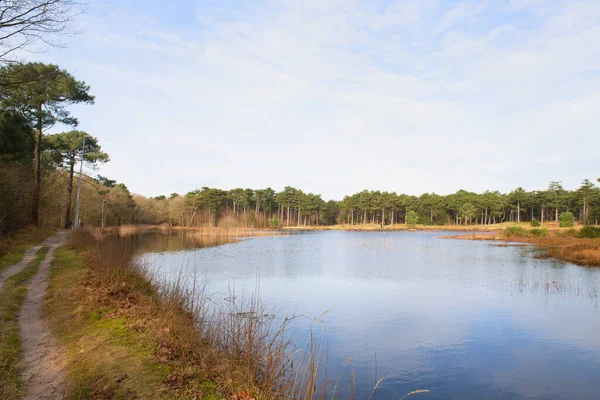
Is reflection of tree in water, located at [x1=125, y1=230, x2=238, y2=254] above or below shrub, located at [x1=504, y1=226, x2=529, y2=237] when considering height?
below

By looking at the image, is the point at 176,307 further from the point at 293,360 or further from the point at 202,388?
the point at 202,388

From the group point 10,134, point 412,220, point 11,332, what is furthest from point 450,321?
point 412,220

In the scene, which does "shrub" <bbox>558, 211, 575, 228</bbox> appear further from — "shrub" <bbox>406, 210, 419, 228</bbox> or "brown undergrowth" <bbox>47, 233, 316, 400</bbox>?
"brown undergrowth" <bbox>47, 233, 316, 400</bbox>

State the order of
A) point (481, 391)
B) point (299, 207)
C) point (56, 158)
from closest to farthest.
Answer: point (481, 391)
point (56, 158)
point (299, 207)

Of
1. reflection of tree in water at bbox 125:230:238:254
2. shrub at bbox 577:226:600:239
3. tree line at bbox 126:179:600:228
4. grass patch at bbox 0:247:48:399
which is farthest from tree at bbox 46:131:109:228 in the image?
shrub at bbox 577:226:600:239

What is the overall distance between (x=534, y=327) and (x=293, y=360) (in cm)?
810

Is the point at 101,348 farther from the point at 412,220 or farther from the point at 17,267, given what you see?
the point at 412,220

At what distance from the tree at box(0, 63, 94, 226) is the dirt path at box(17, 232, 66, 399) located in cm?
694

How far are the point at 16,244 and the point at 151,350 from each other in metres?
16.7

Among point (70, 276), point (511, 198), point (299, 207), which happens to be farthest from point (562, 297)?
point (299, 207)

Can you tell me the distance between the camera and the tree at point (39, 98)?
1175cm

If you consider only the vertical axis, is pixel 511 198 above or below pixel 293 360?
above

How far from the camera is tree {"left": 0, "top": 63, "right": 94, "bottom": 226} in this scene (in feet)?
38.5

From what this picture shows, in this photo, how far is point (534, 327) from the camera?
1156cm
